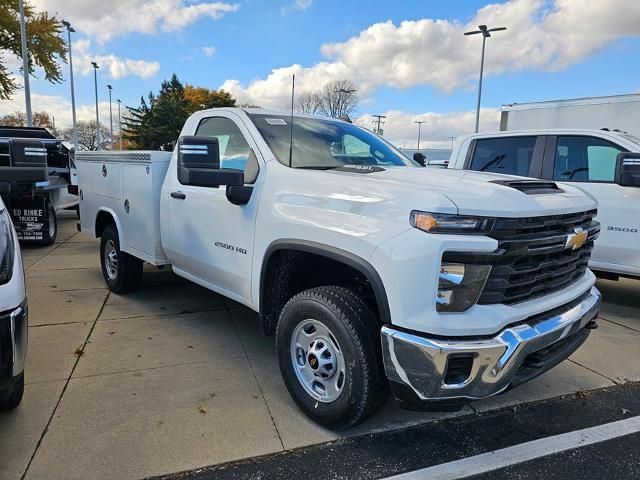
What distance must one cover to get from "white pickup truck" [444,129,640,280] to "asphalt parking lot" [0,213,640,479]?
742 mm

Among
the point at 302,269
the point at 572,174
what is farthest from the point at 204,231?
the point at 572,174

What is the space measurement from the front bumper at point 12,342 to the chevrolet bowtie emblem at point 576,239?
9.72 ft

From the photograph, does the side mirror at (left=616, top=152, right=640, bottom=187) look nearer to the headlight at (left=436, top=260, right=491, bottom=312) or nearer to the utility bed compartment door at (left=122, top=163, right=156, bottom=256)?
A: the headlight at (left=436, top=260, right=491, bottom=312)

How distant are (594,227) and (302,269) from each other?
1956mm

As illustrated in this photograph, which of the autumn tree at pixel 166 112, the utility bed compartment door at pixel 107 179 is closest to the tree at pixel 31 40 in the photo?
the autumn tree at pixel 166 112

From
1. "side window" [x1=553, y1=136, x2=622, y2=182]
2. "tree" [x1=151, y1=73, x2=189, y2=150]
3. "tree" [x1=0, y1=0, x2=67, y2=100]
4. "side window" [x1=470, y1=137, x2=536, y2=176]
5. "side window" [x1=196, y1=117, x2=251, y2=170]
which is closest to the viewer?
"side window" [x1=196, y1=117, x2=251, y2=170]

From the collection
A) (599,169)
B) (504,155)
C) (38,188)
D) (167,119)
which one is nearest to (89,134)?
(167,119)

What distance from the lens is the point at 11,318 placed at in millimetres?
2438

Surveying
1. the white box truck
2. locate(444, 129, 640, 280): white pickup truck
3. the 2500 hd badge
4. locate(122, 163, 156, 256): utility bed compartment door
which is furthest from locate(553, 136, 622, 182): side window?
the white box truck

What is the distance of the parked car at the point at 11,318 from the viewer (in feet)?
7.91

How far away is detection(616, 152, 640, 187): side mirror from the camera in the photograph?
4.77 m

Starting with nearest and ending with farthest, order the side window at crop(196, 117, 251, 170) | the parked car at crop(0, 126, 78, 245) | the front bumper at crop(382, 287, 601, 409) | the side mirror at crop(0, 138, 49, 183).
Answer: the front bumper at crop(382, 287, 601, 409)
the side mirror at crop(0, 138, 49, 183)
the parked car at crop(0, 126, 78, 245)
the side window at crop(196, 117, 251, 170)

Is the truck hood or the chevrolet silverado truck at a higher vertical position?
the truck hood

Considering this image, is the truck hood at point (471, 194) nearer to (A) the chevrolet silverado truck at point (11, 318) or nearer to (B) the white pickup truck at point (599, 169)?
(A) the chevrolet silverado truck at point (11, 318)
